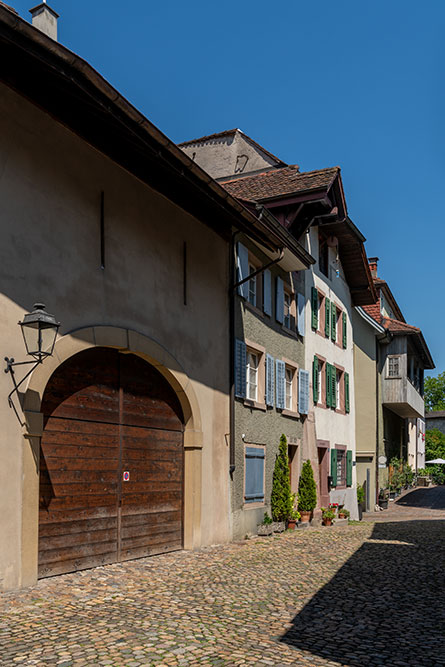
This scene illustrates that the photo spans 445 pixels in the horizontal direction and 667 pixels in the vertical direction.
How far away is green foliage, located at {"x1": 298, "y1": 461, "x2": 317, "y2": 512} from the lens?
18375mm

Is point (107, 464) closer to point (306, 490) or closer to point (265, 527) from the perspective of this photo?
point (265, 527)

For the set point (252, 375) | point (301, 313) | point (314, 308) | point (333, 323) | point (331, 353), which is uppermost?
A: point (314, 308)

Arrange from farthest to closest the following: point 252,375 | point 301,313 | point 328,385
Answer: point 328,385
point 301,313
point 252,375

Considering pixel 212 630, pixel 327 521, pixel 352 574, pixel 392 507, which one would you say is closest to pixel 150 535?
pixel 352 574

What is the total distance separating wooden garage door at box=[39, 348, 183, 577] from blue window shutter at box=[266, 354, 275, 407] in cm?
414

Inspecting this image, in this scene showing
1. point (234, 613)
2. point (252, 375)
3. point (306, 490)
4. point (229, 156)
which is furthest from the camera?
point (229, 156)

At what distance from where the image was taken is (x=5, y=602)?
7.71m

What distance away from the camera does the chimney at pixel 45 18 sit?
35.6ft

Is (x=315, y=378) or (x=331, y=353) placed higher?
(x=331, y=353)

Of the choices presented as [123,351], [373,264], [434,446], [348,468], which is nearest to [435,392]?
[434,446]

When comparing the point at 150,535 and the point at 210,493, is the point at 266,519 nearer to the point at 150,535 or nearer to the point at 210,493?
the point at 210,493

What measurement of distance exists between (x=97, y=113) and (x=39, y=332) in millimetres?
3010

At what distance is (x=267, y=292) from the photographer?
1677cm

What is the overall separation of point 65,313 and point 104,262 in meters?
1.18
